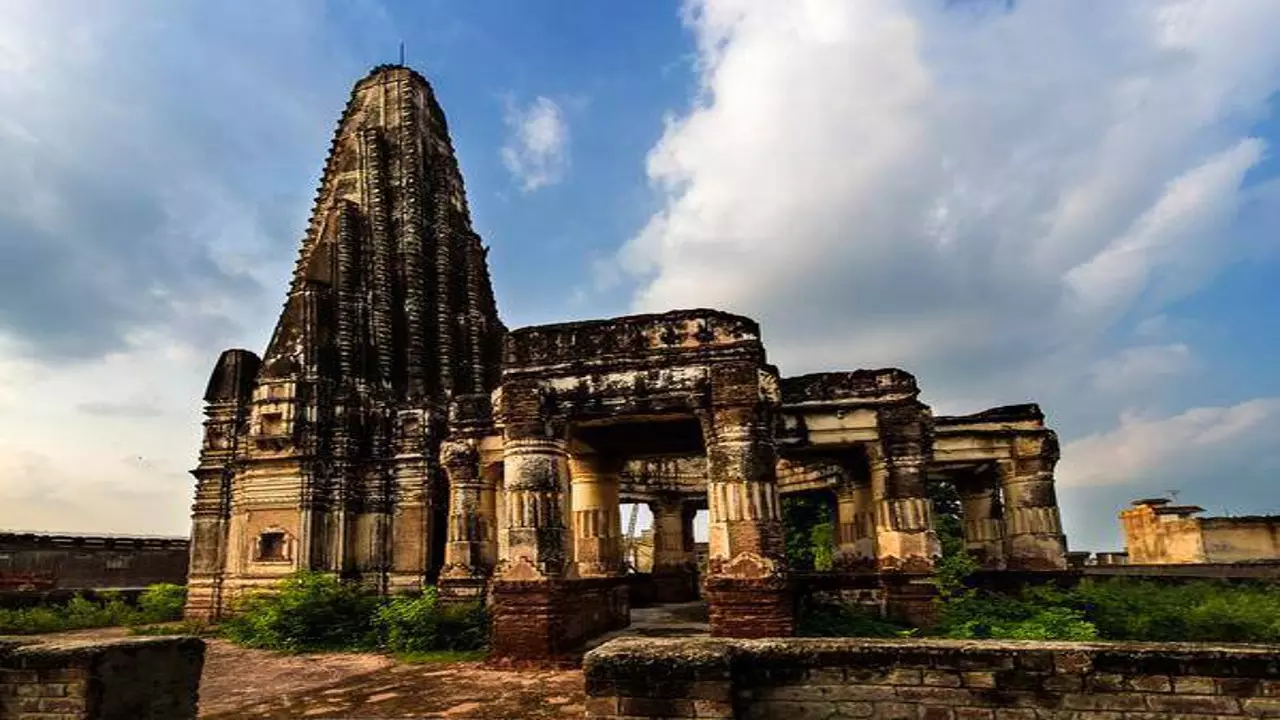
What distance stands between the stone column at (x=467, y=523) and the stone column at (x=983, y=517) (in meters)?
11.7

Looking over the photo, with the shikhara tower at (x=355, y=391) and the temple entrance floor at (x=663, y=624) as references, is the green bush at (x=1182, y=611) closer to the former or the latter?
the temple entrance floor at (x=663, y=624)

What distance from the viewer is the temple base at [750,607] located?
9.47 metres

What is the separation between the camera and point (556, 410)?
1089 centimetres

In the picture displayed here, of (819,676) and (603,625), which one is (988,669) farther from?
(603,625)

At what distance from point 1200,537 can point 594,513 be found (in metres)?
18.9

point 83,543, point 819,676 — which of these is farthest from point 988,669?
point 83,543

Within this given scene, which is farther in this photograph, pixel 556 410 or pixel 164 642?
pixel 556 410

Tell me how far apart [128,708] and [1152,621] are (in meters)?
12.8

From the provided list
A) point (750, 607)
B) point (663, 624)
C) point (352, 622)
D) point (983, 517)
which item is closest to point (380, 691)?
point (750, 607)

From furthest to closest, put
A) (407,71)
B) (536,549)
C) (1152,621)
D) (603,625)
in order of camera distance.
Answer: (407,71) → (603,625) → (1152,621) → (536,549)

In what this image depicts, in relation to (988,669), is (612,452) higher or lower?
higher

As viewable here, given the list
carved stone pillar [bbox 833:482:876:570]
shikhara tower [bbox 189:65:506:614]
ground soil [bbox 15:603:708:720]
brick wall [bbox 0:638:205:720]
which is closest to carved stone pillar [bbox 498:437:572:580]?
ground soil [bbox 15:603:708:720]

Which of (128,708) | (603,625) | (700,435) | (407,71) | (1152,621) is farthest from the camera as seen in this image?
(407,71)

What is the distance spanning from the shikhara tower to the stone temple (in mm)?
63
